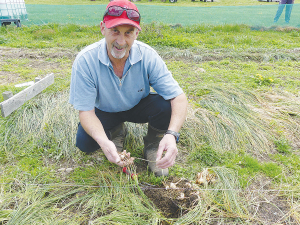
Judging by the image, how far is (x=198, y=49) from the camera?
5.88 m

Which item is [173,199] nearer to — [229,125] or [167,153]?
[167,153]

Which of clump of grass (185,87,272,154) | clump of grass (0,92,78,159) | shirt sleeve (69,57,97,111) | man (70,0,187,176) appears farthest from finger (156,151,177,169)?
clump of grass (0,92,78,159)

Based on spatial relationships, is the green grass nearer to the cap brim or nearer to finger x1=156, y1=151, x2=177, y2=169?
finger x1=156, y1=151, x2=177, y2=169

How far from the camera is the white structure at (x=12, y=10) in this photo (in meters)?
7.87

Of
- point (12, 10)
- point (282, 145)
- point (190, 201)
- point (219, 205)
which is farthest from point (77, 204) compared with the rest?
point (12, 10)

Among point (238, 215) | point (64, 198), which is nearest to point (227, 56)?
point (238, 215)

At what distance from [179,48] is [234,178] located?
15.2ft

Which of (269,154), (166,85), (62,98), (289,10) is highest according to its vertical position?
(289,10)

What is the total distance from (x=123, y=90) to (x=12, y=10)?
8.36m

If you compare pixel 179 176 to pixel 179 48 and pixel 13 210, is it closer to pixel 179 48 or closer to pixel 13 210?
pixel 13 210

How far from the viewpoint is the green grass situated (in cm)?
172

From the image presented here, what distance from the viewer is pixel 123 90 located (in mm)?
1998

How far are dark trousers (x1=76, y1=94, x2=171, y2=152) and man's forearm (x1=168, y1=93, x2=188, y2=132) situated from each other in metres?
0.12

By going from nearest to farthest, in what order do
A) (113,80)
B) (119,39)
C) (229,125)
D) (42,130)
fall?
(119,39) → (113,80) → (42,130) → (229,125)
